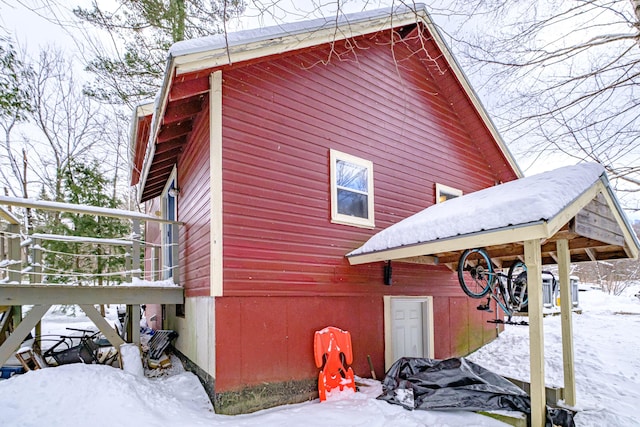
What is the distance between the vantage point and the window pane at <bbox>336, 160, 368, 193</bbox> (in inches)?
231

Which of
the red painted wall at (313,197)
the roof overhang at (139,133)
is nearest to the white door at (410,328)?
the red painted wall at (313,197)

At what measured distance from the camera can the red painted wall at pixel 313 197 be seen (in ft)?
15.1

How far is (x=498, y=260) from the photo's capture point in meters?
6.44

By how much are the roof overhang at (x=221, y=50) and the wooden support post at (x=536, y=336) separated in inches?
100

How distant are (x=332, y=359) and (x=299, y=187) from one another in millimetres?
2440

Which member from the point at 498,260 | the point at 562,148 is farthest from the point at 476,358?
the point at 562,148

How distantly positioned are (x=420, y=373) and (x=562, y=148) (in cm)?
561

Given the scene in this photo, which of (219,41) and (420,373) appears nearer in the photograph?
(219,41)

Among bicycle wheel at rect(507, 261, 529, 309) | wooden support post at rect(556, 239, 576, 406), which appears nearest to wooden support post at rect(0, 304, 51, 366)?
bicycle wheel at rect(507, 261, 529, 309)

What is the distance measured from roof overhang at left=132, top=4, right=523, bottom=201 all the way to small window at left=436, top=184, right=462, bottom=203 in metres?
2.81

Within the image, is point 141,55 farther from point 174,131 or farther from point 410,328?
point 410,328

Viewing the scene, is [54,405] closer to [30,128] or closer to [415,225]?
[415,225]

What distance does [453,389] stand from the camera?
14.1ft

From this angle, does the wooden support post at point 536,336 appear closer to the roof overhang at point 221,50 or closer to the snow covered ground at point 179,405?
the snow covered ground at point 179,405
